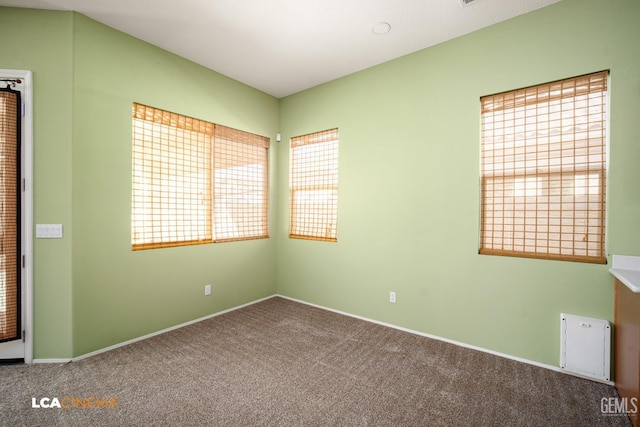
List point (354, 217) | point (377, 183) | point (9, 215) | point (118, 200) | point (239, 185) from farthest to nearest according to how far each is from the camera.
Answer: point (239, 185) → point (354, 217) → point (377, 183) → point (118, 200) → point (9, 215)

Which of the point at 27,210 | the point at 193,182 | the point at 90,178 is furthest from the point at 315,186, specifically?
the point at 27,210

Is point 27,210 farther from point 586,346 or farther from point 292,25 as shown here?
point 586,346

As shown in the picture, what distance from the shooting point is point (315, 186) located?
13.2 ft

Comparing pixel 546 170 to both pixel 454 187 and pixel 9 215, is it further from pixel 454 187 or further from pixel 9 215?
pixel 9 215

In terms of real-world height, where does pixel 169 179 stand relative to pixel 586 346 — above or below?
above

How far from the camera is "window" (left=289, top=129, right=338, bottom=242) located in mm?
3840

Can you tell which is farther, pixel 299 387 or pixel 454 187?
pixel 454 187

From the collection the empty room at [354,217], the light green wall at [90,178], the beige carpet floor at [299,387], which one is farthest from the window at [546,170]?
the light green wall at [90,178]

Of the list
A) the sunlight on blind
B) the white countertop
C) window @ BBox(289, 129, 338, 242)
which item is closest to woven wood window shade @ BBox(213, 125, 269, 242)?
the sunlight on blind

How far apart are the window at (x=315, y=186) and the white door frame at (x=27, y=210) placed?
9.07 ft

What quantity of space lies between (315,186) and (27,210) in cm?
293

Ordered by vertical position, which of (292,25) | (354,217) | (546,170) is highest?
(292,25)

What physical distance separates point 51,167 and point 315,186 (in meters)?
2.75

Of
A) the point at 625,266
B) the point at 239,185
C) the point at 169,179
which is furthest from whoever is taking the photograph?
the point at 239,185
